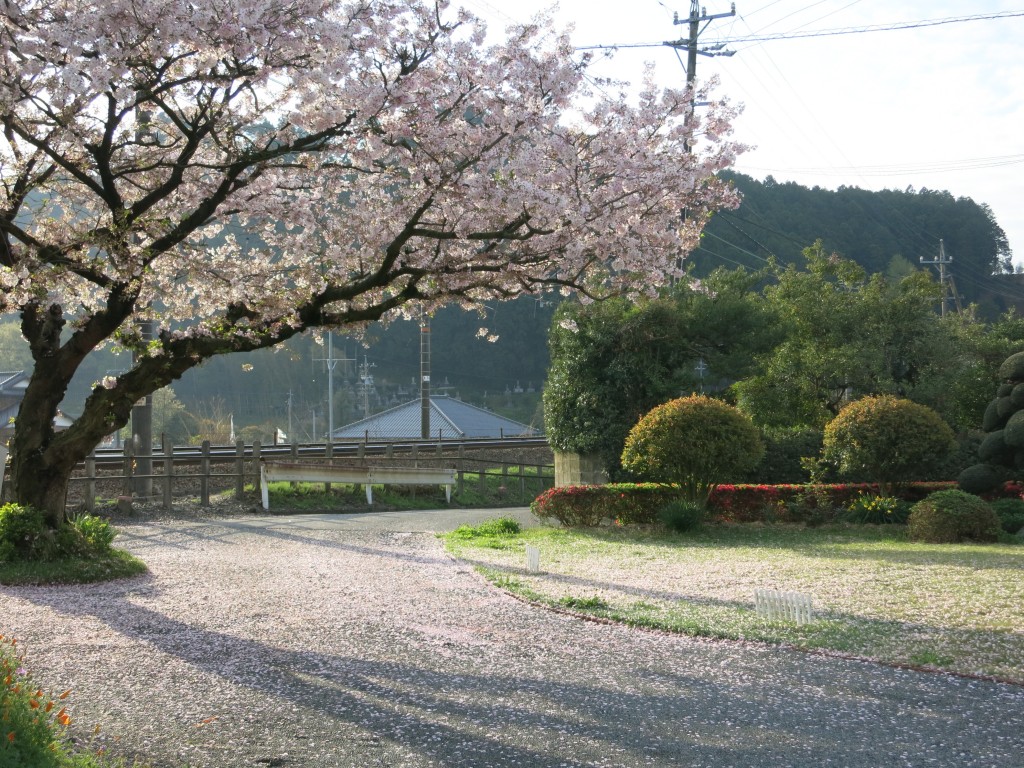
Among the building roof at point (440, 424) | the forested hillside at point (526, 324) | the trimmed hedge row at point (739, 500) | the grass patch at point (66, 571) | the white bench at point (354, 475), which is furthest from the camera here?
the forested hillside at point (526, 324)

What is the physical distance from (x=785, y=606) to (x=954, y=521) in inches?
314

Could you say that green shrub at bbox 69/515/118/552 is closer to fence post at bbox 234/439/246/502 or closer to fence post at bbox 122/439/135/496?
fence post at bbox 122/439/135/496

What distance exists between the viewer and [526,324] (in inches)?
2940

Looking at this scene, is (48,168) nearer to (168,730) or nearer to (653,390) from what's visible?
(168,730)

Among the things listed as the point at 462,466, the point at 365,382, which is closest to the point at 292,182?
the point at 462,466

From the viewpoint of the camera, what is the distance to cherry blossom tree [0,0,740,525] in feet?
26.1

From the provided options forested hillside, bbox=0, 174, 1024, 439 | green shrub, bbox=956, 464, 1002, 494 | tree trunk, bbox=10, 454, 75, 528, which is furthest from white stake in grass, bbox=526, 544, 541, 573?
forested hillside, bbox=0, 174, 1024, 439

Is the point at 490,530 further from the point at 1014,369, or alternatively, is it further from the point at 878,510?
the point at 1014,369

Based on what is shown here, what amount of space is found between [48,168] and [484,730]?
802 centimetres

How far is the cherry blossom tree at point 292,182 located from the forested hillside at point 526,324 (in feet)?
126

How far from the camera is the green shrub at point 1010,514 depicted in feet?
52.5

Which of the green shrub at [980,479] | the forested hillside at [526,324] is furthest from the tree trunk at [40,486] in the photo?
the forested hillside at [526,324]

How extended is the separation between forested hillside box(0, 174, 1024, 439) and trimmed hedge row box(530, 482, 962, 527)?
30637mm

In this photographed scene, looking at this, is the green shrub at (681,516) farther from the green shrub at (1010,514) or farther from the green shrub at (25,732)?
the green shrub at (25,732)
